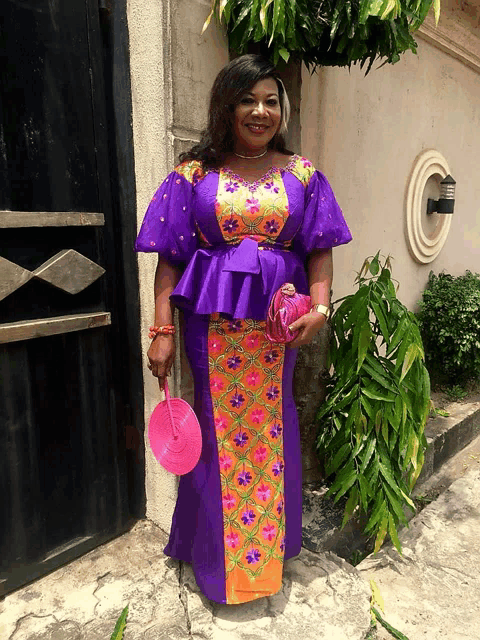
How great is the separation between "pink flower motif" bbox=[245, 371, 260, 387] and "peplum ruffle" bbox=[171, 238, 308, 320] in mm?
214

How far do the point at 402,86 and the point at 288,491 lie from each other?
2.89 m

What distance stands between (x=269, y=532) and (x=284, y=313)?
0.86m

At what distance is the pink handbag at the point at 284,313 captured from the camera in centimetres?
159

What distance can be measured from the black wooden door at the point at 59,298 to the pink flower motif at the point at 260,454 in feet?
2.19

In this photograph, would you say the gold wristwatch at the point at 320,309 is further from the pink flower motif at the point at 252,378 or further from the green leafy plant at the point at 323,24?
the green leafy plant at the point at 323,24

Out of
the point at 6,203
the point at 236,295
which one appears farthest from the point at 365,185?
the point at 6,203

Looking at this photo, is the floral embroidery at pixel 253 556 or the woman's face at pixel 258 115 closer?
the woman's face at pixel 258 115

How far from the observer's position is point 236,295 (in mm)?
1641

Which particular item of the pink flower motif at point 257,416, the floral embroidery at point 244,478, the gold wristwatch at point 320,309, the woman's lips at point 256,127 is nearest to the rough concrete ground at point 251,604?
the floral embroidery at point 244,478

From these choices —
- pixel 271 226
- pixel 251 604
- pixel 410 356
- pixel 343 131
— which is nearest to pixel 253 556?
pixel 251 604

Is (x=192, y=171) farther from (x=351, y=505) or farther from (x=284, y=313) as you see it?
(x=351, y=505)

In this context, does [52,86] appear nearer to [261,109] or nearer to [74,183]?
[74,183]

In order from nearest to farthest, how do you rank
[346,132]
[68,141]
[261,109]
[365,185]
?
[261,109]
[68,141]
[346,132]
[365,185]

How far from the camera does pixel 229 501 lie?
1812 mm
